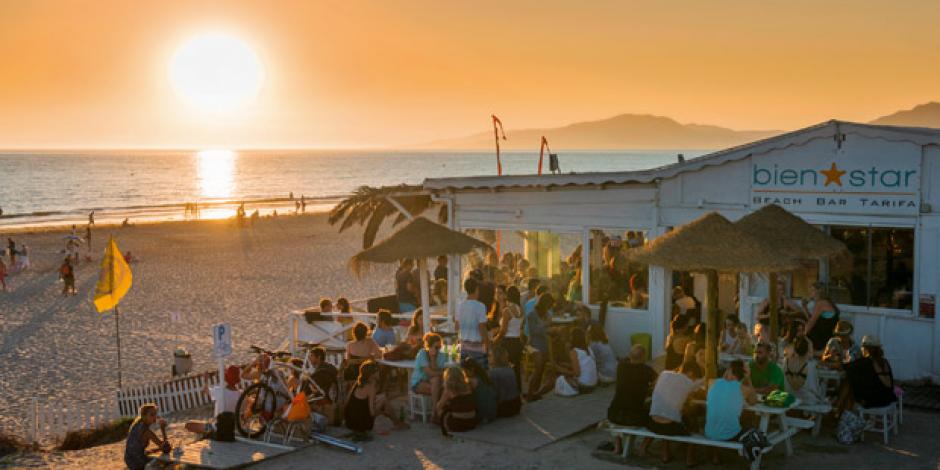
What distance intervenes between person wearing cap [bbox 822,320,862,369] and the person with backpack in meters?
1.96

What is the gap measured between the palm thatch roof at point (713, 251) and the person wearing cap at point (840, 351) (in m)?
1.45

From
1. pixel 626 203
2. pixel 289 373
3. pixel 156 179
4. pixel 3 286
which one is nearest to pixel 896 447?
pixel 626 203

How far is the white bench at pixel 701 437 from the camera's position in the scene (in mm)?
8930

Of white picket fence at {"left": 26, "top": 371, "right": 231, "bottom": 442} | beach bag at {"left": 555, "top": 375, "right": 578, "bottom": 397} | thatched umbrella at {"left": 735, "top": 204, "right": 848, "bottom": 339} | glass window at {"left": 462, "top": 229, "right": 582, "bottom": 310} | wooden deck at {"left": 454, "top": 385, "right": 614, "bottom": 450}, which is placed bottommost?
white picket fence at {"left": 26, "top": 371, "right": 231, "bottom": 442}

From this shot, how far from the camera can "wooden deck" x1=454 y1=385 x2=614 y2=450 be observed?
10.4 metres

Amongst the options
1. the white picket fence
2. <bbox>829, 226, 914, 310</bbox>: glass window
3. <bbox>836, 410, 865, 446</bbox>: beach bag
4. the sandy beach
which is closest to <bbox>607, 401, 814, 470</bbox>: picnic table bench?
<bbox>836, 410, 865, 446</bbox>: beach bag

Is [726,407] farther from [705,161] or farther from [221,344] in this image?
[221,344]

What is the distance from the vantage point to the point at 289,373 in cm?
1152

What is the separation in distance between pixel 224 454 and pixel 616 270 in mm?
6653

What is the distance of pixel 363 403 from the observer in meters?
10.7

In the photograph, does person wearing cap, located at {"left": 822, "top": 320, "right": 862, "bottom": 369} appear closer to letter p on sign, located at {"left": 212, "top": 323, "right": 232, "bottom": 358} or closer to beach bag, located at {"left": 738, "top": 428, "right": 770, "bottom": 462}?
beach bag, located at {"left": 738, "top": 428, "right": 770, "bottom": 462}

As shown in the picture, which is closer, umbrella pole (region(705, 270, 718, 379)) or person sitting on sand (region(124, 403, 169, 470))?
person sitting on sand (region(124, 403, 169, 470))

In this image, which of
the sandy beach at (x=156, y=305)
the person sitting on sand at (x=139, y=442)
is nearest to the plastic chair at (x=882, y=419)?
the person sitting on sand at (x=139, y=442)

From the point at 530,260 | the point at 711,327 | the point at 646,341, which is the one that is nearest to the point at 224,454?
the point at 711,327
